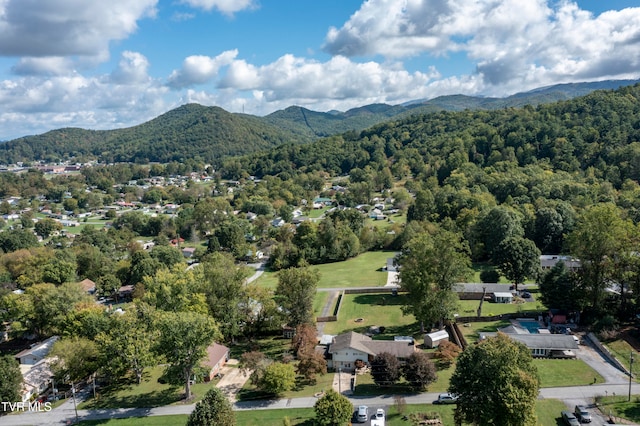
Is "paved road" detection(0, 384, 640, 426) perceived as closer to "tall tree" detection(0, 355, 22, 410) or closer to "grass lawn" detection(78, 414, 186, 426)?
"grass lawn" detection(78, 414, 186, 426)

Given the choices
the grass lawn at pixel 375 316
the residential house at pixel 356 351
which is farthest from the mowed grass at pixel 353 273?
the residential house at pixel 356 351

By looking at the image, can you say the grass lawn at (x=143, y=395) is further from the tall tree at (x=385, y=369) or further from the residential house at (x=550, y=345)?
the residential house at (x=550, y=345)

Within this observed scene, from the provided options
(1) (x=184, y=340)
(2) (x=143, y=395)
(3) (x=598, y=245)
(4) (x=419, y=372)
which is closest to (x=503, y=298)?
(3) (x=598, y=245)

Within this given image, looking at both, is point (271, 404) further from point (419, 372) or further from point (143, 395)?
point (419, 372)

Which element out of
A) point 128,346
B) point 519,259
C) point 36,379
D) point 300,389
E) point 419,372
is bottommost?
point 300,389

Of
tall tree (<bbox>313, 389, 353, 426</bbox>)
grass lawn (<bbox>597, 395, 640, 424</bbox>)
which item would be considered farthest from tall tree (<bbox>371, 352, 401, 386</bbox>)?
grass lawn (<bbox>597, 395, 640, 424</bbox>)

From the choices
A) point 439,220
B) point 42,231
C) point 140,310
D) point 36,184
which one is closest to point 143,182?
point 36,184

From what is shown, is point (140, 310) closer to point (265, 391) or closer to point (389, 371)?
point (265, 391)

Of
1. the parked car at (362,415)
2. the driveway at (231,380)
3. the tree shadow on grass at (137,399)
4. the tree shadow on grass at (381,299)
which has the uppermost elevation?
the parked car at (362,415)
